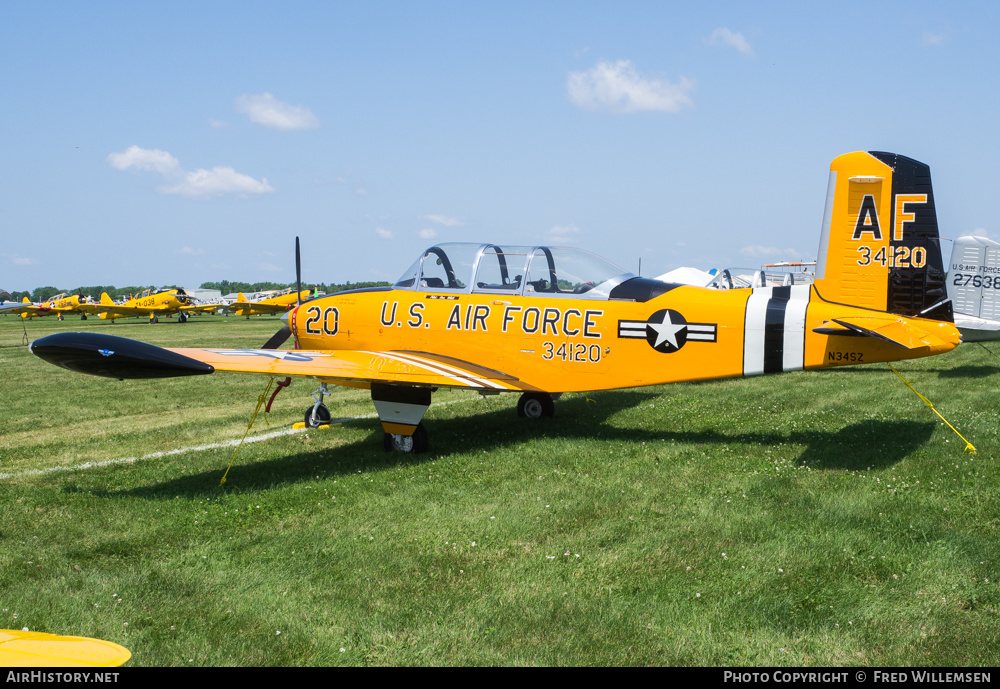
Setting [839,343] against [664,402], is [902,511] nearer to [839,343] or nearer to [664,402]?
[839,343]

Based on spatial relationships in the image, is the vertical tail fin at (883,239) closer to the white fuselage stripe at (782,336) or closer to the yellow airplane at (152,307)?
the white fuselage stripe at (782,336)

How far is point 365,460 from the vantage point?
8.12m

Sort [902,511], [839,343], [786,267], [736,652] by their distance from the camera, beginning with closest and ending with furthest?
[736,652] → [902,511] → [839,343] → [786,267]

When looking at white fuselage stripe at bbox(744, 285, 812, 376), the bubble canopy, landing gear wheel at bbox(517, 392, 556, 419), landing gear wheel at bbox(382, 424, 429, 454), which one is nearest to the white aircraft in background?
white fuselage stripe at bbox(744, 285, 812, 376)

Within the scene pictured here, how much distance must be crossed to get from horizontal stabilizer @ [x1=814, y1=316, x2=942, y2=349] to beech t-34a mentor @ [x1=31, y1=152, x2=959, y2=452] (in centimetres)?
2

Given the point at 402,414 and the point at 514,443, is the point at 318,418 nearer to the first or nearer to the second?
the point at 402,414

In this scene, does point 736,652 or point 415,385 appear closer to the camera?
point 736,652

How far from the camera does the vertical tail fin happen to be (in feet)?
23.5

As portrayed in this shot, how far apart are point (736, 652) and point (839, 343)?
4.63 meters

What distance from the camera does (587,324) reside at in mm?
8539

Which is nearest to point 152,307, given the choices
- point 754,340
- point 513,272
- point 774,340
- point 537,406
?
point 537,406

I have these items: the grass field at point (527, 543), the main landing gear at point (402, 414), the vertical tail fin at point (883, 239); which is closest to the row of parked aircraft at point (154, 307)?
the grass field at point (527, 543)
